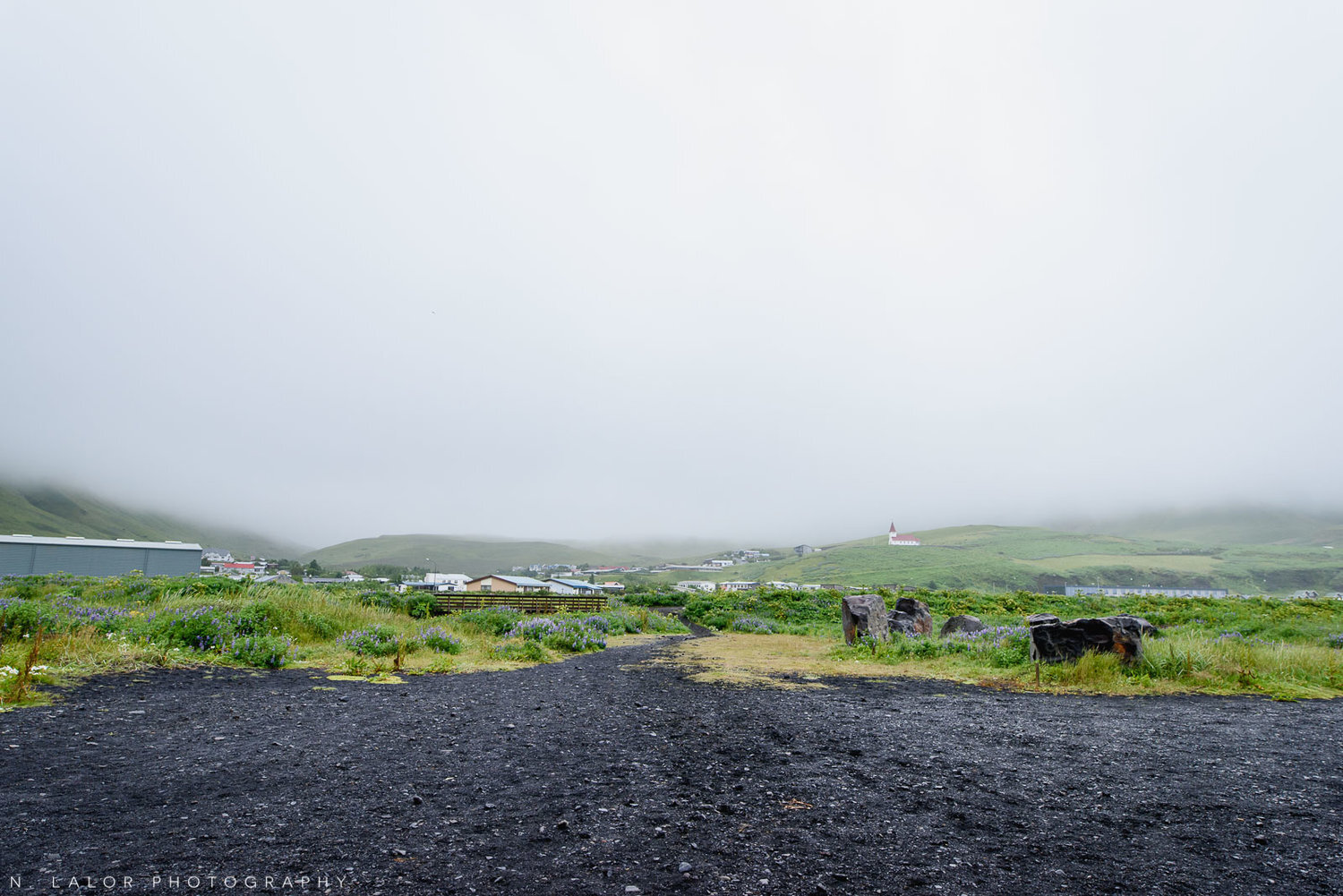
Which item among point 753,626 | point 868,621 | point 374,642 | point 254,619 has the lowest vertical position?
point 753,626

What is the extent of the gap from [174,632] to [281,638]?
1590 millimetres

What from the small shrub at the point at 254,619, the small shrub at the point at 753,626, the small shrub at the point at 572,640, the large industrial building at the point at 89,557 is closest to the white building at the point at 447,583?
the large industrial building at the point at 89,557

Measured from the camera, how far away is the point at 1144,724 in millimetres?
7574

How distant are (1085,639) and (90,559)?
60528 millimetres

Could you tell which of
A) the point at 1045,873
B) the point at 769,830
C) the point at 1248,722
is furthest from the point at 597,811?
the point at 1248,722

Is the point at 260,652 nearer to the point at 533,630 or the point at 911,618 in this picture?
the point at 533,630

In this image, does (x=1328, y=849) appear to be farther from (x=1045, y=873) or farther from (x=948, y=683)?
(x=948, y=683)

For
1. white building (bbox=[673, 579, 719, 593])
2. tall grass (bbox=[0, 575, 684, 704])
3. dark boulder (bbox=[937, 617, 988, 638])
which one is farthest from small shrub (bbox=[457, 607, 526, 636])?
white building (bbox=[673, 579, 719, 593])

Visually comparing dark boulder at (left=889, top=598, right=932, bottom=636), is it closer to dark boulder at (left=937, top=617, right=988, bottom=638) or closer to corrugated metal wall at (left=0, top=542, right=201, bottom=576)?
dark boulder at (left=937, top=617, right=988, bottom=638)

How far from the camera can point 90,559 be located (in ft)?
149

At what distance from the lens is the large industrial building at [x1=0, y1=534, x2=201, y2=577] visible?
137 ft

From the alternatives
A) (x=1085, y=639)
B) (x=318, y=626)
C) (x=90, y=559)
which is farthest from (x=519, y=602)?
(x=90, y=559)

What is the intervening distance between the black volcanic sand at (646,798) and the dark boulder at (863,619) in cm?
962

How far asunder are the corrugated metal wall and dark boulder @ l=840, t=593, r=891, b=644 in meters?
48.7
